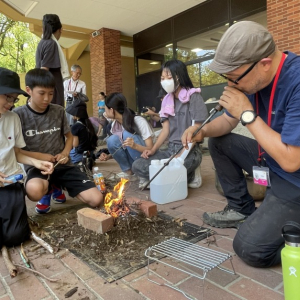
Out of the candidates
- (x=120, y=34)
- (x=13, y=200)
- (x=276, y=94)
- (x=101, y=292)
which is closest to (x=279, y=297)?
(x=101, y=292)

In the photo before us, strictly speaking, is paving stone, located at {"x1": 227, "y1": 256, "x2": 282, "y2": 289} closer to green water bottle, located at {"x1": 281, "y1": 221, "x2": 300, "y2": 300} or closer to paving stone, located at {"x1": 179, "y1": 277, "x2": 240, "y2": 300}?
paving stone, located at {"x1": 179, "y1": 277, "x2": 240, "y2": 300}

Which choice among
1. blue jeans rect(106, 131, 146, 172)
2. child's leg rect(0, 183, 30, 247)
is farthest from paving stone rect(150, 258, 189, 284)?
blue jeans rect(106, 131, 146, 172)

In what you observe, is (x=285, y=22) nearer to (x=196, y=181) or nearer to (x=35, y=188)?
(x=196, y=181)

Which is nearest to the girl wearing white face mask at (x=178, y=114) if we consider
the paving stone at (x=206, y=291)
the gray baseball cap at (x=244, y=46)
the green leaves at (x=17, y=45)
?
the gray baseball cap at (x=244, y=46)

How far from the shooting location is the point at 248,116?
1647mm

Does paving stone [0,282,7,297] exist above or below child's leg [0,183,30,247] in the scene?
below

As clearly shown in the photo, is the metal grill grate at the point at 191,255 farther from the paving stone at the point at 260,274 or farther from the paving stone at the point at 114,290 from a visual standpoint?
the paving stone at the point at 114,290

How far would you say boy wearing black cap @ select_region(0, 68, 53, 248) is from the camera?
2.26 metres

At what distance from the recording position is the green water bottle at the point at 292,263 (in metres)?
1.20

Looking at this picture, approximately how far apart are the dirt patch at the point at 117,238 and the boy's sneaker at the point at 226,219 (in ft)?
0.48

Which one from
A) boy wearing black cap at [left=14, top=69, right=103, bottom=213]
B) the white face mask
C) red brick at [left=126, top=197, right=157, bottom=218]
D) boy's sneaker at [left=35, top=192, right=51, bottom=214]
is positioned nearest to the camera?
red brick at [left=126, top=197, right=157, bottom=218]

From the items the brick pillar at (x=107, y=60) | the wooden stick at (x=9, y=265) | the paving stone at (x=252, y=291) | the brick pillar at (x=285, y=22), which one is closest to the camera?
the paving stone at (x=252, y=291)

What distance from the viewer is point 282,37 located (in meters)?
6.67

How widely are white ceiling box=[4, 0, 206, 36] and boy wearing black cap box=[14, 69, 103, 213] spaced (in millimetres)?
6554
